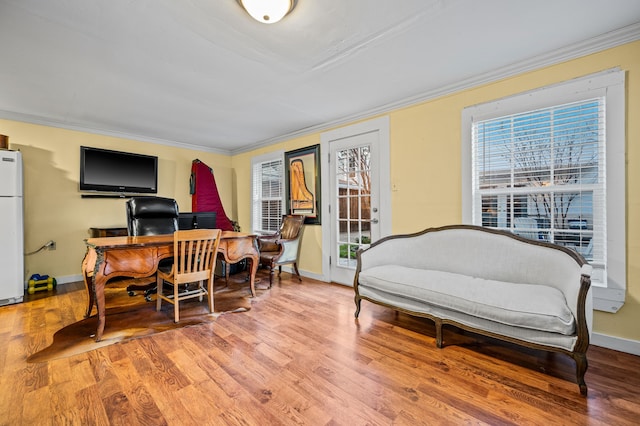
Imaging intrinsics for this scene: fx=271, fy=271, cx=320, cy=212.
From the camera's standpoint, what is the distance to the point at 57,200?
394 cm

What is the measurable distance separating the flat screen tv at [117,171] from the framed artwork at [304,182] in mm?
2338

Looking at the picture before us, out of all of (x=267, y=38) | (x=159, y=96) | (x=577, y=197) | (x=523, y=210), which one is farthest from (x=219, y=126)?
(x=577, y=197)

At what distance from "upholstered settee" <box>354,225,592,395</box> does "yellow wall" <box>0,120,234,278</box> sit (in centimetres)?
424

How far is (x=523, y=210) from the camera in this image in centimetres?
250

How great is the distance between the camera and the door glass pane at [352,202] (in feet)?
12.1

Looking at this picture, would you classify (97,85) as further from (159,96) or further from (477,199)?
(477,199)

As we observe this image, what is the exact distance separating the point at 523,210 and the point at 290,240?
2.88m

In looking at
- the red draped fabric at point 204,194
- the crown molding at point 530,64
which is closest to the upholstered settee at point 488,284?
the crown molding at point 530,64

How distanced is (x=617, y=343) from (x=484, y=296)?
118cm

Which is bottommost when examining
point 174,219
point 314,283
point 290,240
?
point 314,283

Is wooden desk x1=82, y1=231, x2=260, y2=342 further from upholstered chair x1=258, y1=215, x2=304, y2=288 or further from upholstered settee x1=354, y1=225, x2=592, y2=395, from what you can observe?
upholstered settee x1=354, y1=225, x2=592, y2=395

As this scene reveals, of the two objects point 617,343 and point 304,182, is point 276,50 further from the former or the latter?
point 617,343

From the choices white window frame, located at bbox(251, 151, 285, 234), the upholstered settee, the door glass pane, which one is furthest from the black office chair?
the upholstered settee

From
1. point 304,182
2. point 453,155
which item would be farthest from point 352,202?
point 453,155
